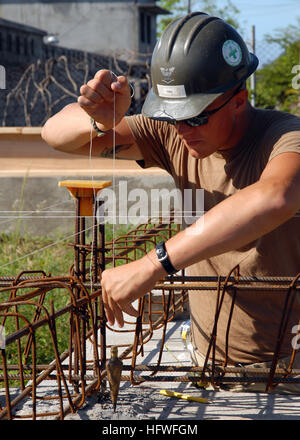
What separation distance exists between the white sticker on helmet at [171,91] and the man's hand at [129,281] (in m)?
0.78

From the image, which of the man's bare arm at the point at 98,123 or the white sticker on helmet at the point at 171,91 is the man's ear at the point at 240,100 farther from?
the man's bare arm at the point at 98,123

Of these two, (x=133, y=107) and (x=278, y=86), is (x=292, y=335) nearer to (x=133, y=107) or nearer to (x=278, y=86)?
(x=133, y=107)

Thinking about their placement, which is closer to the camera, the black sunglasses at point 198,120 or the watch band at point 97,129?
the black sunglasses at point 198,120

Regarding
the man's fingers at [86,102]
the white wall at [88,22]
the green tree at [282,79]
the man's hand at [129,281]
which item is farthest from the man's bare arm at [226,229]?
the white wall at [88,22]

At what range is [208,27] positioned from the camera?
8.80 ft

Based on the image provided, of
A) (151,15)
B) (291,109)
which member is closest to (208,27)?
(291,109)

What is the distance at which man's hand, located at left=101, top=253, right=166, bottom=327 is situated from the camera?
7.16 ft

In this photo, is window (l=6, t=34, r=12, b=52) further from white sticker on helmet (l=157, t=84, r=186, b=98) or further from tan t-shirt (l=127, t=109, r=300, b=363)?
white sticker on helmet (l=157, t=84, r=186, b=98)

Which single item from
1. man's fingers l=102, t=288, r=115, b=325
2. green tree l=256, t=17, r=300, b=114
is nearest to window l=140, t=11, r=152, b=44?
green tree l=256, t=17, r=300, b=114

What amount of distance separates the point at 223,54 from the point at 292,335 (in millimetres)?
1313

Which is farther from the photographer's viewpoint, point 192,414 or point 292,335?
point 292,335

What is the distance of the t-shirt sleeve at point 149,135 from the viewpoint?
3248mm

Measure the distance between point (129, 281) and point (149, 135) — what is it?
4.07 feet

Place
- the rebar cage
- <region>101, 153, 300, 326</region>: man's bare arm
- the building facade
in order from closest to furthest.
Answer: <region>101, 153, 300, 326</region>: man's bare arm → the rebar cage → the building facade
